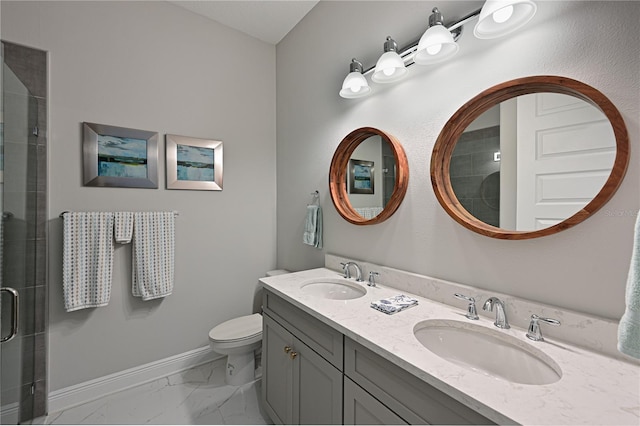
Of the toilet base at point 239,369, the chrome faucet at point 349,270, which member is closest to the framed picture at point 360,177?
the chrome faucet at point 349,270

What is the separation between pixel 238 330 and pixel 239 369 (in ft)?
0.93

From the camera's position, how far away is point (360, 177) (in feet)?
5.66

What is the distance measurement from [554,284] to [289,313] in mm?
1101

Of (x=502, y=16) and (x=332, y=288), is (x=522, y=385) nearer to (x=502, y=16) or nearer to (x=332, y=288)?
(x=332, y=288)

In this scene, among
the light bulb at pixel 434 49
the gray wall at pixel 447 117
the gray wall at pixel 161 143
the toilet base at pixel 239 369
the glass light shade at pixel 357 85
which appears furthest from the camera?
the toilet base at pixel 239 369

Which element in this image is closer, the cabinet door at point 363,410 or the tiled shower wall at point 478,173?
the cabinet door at point 363,410

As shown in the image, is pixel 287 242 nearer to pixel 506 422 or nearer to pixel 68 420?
pixel 68 420

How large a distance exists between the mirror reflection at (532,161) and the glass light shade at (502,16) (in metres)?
0.26

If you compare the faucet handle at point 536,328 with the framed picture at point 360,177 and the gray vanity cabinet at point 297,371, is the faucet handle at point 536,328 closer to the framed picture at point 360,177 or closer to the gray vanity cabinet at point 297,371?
the gray vanity cabinet at point 297,371

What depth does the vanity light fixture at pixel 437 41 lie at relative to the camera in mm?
935

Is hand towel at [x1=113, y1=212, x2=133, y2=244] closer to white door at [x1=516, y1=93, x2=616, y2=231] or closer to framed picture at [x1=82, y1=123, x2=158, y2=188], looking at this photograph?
framed picture at [x1=82, y1=123, x2=158, y2=188]

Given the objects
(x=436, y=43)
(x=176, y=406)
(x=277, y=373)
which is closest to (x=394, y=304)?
(x=277, y=373)

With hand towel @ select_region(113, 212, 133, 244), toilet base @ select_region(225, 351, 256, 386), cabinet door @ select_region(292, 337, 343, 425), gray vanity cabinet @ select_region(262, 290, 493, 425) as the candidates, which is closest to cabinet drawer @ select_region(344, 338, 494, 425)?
gray vanity cabinet @ select_region(262, 290, 493, 425)

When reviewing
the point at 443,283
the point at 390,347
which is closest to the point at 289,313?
the point at 390,347
